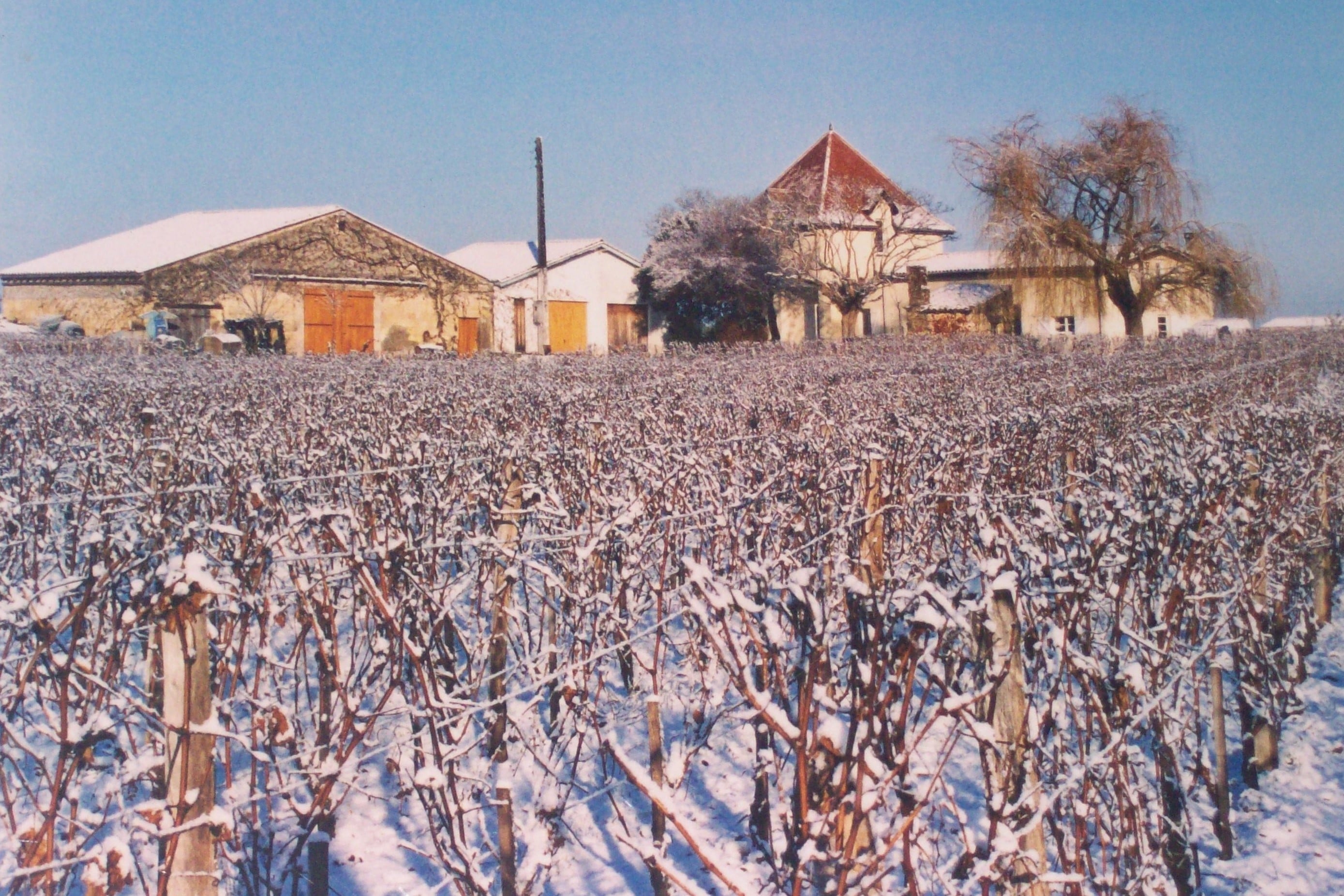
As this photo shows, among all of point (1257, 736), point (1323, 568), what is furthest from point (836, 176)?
point (1257, 736)

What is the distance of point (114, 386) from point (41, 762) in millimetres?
Answer: 9087

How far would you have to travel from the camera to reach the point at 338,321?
96.0 ft

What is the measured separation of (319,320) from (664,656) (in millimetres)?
27628

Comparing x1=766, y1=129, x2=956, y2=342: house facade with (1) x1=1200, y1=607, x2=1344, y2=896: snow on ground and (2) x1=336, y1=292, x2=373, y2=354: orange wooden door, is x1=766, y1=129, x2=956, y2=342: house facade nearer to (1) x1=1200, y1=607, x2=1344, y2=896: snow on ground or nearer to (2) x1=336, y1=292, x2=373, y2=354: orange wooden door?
(2) x1=336, y1=292, x2=373, y2=354: orange wooden door

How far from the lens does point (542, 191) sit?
3353cm

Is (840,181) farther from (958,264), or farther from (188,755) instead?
(188,755)

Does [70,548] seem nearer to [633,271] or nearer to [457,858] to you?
[457,858]

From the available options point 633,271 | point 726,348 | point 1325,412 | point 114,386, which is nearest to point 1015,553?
point 1325,412

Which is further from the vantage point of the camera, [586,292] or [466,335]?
[586,292]

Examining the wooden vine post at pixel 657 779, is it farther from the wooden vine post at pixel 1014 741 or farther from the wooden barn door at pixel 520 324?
the wooden barn door at pixel 520 324

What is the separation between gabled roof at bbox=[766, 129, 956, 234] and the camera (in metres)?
35.6

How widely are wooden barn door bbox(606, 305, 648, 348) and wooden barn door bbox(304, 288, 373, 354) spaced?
29.6 ft

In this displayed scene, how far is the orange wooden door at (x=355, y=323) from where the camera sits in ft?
96.3

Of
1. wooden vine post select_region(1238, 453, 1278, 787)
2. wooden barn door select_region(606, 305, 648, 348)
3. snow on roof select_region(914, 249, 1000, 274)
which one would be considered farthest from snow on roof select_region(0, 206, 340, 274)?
wooden vine post select_region(1238, 453, 1278, 787)
